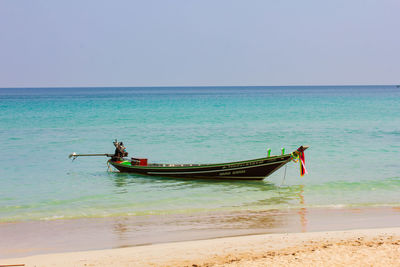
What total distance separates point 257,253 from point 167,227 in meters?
2.93

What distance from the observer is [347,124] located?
127ft

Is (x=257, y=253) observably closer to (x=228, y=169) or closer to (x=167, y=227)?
(x=167, y=227)

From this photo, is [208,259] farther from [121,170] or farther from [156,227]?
[121,170]

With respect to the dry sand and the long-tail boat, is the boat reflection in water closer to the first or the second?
the long-tail boat

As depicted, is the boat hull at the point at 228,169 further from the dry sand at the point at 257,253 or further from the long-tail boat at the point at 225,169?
the dry sand at the point at 257,253

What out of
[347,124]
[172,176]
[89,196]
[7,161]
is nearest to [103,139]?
[7,161]

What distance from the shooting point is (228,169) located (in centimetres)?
1644

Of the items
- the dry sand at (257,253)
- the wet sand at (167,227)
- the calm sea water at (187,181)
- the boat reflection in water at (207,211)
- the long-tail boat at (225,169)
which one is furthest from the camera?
the long-tail boat at (225,169)

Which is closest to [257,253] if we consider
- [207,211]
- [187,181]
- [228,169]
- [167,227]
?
[167,227]

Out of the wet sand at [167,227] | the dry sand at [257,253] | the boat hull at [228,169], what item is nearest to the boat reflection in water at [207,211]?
the wet sand at [167,227]

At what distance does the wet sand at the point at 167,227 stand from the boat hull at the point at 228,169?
12.1 ft

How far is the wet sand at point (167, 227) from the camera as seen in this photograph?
964 centimetres

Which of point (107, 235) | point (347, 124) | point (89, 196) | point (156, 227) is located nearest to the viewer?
point (107, 235)

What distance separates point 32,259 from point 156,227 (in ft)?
10.1
